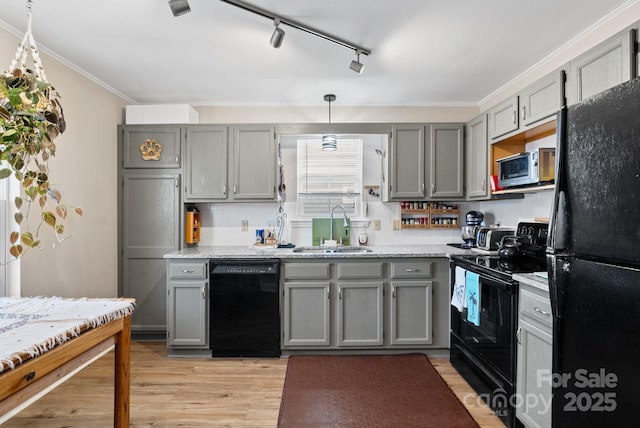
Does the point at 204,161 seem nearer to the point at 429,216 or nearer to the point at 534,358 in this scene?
the point at 429,216

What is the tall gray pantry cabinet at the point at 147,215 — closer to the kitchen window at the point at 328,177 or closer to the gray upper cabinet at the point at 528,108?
the kitchen window at the point at 328,177

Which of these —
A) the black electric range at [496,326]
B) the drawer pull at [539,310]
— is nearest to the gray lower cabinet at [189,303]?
the black electric range at [496,326]

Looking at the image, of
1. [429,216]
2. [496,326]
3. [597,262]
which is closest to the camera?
[597,262]

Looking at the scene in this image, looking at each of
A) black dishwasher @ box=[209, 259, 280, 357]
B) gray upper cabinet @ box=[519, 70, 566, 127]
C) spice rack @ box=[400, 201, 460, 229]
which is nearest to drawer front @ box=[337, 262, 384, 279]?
black dishwasher @ box=[209, 259, 280, 357]

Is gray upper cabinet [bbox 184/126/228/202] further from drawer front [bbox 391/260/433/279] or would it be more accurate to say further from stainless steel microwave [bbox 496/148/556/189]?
stainless steel microwave [bbox 496/148/556/189]

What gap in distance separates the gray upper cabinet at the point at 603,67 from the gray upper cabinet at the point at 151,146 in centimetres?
325

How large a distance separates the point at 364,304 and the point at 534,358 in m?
1.43

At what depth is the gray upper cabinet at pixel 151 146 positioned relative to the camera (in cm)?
339

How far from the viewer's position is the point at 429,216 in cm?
368

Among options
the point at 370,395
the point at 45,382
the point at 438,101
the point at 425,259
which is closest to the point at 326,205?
the point at 425,259

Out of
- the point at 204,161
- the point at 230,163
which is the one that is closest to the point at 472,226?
the point at 230,163

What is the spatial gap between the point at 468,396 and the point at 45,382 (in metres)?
2.45

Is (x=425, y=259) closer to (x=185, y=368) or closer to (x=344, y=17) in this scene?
(x=344, y=17)

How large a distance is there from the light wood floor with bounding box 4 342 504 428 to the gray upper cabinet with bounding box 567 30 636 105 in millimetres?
2072
